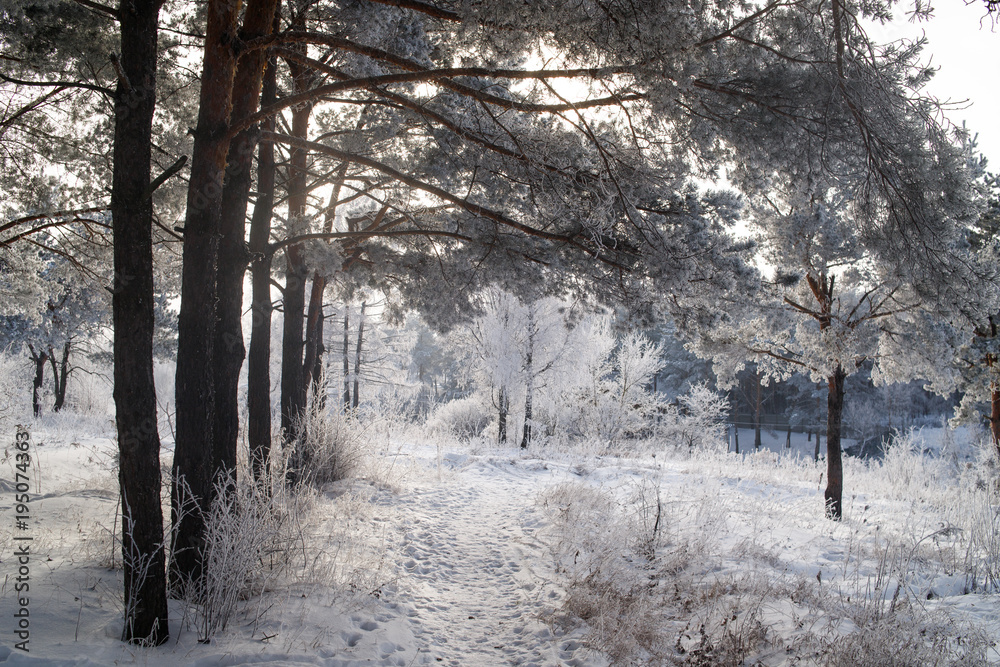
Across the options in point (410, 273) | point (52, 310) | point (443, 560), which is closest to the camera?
point (443, 560)

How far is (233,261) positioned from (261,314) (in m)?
2.41

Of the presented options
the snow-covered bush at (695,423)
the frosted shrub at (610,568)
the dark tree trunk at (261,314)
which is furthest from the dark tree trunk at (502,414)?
the dark tree trunk at (261,314)

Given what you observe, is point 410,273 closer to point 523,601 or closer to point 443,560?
point 443,560

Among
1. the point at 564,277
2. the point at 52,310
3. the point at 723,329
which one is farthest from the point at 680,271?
the point at 52,310

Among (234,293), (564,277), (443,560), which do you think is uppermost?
(564,277)

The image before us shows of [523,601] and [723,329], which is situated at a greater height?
[723,329]

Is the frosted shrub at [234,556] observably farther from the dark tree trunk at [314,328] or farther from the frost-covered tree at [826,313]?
the frost-covered tree at [826,313]

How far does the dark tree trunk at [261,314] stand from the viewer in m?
6.29

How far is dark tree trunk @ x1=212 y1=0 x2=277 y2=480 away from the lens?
413 cm

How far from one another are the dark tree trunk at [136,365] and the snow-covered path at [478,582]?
175 cm

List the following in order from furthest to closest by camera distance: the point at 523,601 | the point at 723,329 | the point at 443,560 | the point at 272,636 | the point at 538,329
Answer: the point at 538,329 → the point at 723,329 → the point at 443,560 → the point at 523,601 → the point at 272,636

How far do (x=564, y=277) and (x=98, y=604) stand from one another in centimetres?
464

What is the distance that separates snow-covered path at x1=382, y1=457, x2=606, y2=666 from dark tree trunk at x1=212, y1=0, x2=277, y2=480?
2.08 meters

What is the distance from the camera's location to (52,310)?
15.6 meters
